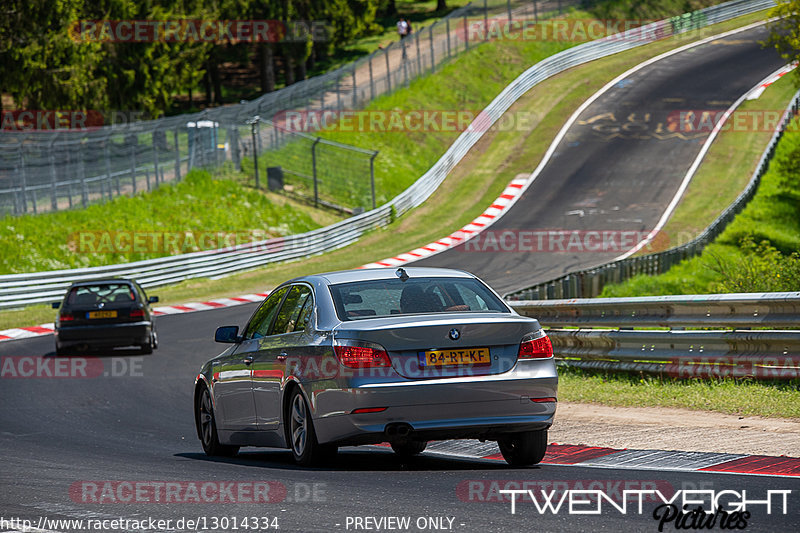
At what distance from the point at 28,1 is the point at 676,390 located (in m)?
38.1

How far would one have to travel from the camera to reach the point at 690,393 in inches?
461

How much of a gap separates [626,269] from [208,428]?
16.9m

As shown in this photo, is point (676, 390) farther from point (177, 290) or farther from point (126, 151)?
point (126, 151)

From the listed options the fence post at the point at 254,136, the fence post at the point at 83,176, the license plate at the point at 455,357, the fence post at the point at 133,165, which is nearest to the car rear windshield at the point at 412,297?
Result: the license plate at the point at 455,357

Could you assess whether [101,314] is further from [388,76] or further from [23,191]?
[388,76]

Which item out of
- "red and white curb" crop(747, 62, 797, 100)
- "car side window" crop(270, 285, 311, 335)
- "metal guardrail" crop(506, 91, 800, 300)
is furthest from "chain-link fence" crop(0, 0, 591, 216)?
"car side window" crop(270, 285, 311, 335)

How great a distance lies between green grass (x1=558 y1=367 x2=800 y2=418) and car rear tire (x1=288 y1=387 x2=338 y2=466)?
4.43 m

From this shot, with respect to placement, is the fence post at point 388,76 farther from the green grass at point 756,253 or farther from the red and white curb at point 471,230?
the green grass at point 756,253

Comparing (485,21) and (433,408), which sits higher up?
(485,21)

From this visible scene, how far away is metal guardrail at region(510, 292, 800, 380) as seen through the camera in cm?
1112

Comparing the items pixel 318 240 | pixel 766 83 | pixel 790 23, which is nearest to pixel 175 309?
pixel 318 240

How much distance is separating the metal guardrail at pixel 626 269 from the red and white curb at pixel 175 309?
9789 mm

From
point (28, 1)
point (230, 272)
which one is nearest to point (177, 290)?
point (230, 272)

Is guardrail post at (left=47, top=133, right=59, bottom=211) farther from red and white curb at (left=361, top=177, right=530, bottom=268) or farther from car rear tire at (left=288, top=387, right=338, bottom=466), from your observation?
car rear tire at (left=288, top=387, right=338, bottom=466)
